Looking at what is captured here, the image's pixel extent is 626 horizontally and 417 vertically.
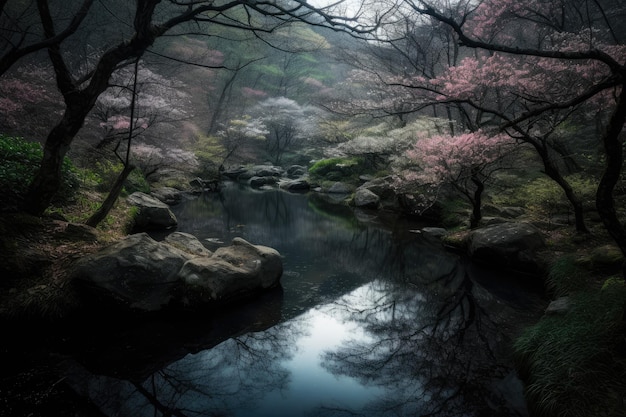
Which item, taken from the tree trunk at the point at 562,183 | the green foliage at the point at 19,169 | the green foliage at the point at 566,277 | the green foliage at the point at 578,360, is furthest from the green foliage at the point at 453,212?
the green foliage at the point at 19,169

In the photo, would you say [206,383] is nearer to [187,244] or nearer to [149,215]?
[187,244]

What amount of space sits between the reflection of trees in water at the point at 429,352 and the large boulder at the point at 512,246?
4.97 feet

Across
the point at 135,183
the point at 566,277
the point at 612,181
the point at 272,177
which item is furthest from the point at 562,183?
the point at 272,177

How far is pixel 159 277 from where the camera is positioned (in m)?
5.27

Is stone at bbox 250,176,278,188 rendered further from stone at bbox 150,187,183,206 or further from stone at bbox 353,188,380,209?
stone at bbox 353,188,380,209

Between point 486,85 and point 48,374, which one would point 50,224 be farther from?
point 486,85

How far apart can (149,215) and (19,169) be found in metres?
4.67

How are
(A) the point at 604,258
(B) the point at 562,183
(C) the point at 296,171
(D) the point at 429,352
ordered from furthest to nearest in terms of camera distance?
1. (C) the point at 296,171
2. (B) the point at 562,183
3. (A) the point at 604,258
4. (D) the point at 429,352

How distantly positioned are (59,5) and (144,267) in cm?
2155

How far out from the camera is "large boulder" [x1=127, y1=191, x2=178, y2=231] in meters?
10.4

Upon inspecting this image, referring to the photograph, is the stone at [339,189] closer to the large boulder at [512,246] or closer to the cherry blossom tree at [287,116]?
the cherry blossom tree at [287,116]

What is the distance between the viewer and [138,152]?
15008 millimetres

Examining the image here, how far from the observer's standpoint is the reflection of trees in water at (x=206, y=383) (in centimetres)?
356

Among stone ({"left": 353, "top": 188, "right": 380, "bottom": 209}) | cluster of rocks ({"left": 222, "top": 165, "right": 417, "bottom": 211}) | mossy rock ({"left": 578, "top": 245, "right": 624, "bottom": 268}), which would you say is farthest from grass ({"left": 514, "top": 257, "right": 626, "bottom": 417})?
stone ({"left": 353, "top": 188, "right": 380, "bottom": 209})
